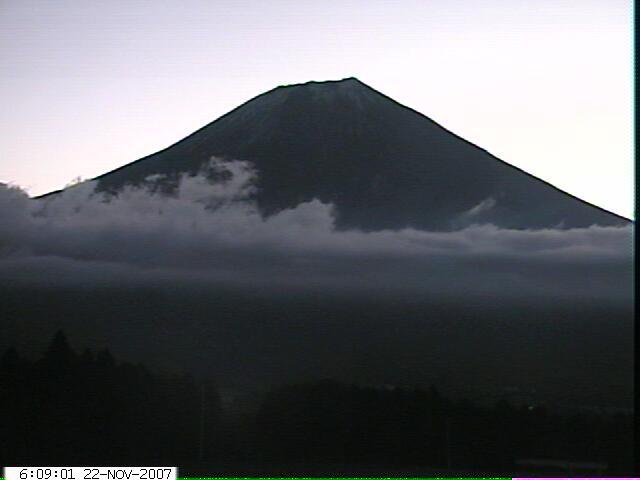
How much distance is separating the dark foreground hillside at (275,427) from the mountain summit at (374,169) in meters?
0.87

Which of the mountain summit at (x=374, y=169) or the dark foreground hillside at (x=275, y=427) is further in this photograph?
the mountain summit at (x=374, y=169)

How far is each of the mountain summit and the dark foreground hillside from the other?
867mm

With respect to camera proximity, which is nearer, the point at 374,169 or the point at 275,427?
the point at 275,427

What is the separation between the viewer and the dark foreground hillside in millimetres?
4402

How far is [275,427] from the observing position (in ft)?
14.7

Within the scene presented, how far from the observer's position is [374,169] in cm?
461

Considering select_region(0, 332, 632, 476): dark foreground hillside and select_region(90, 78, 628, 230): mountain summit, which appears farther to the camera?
select_region(90, 78, 628, 230): mountain summit

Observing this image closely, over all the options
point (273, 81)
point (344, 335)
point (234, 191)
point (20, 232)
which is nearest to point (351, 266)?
point (344, 335)

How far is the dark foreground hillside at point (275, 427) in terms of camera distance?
4402 millimetres

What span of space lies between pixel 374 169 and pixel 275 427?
1.32 metres

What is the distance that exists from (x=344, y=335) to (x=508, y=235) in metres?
0.92

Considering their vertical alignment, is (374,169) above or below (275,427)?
above

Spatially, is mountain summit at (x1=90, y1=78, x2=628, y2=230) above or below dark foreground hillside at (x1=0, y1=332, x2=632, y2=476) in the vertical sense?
above

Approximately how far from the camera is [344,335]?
4602mm
